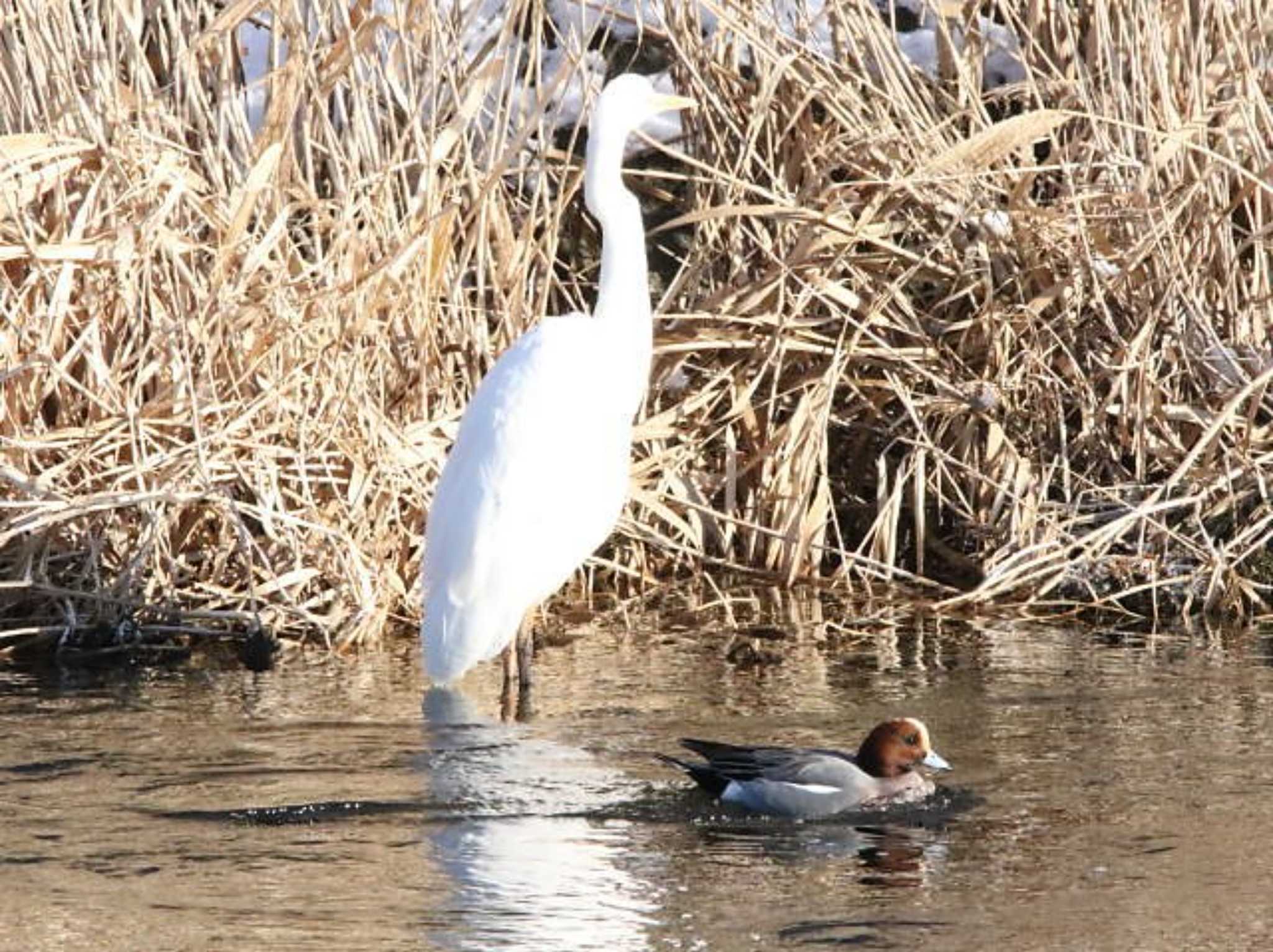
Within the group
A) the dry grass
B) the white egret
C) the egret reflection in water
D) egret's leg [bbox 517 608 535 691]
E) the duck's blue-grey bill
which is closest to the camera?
the egret reflection in water

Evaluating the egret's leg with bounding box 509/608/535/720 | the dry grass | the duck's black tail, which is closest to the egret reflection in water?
the duck's black tail

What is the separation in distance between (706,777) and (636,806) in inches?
7.0

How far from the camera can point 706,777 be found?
529 centimetres

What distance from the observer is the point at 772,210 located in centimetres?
757

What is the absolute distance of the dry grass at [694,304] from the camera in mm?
6984

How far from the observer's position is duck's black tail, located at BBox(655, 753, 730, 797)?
5.25 m

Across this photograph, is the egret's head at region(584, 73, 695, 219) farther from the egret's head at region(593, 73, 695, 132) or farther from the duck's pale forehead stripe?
the duck's pale forehead stripe

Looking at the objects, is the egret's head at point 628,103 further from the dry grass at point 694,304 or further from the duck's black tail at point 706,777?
the duck's black tail at point 706,777

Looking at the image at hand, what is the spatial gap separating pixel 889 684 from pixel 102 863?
259cm

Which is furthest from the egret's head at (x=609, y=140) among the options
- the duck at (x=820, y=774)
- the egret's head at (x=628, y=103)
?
the duck at (x=820, y=774)

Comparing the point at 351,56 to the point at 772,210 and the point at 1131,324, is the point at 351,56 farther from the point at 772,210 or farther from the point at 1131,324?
the point at 1131,324

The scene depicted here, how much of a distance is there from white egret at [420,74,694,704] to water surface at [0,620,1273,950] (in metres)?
0.28

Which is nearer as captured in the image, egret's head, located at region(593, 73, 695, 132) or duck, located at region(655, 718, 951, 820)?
duck, located at region(655, 718, 951, 820)

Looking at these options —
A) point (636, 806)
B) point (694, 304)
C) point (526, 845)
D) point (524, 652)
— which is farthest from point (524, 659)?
point (694, 304)
